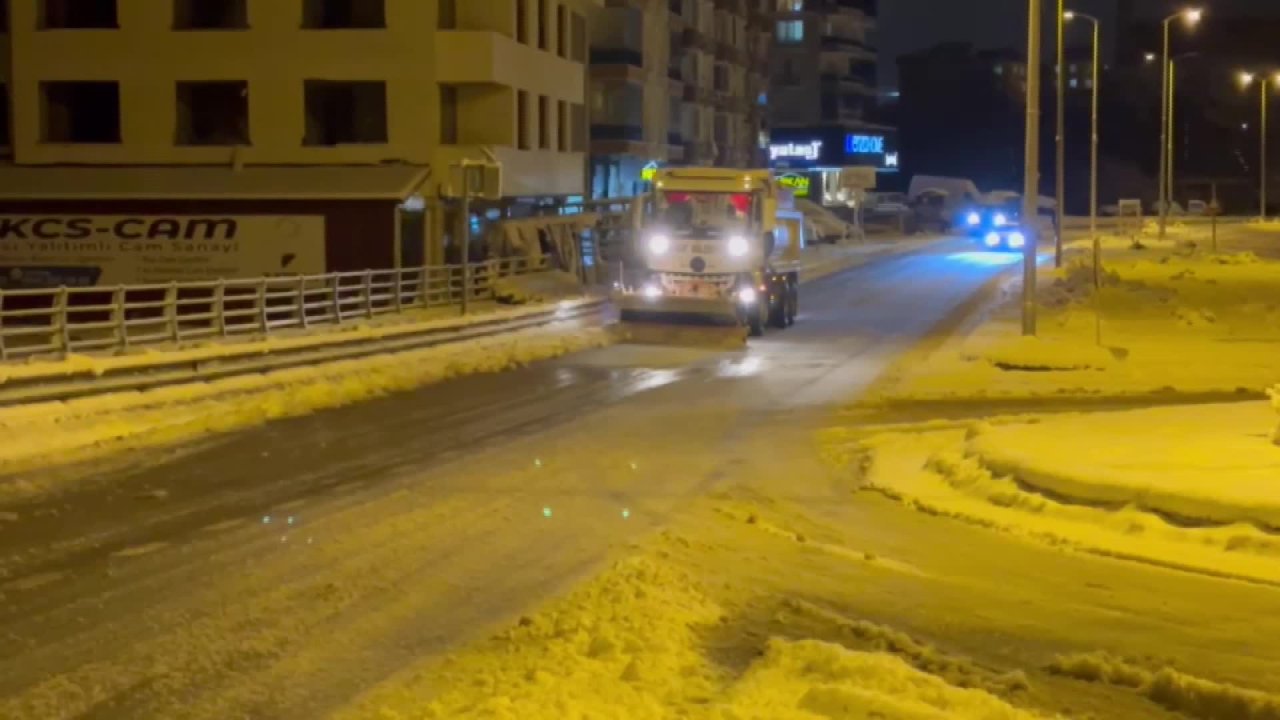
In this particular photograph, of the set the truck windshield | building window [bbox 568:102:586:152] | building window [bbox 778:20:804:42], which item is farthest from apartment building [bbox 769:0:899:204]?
the truck windshield

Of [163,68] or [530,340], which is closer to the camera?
[530,340]

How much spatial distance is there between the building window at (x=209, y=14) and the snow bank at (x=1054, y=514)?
114ft

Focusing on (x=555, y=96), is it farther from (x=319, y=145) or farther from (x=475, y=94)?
(x=319, y=145)

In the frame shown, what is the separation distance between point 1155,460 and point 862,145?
122196 millimetres

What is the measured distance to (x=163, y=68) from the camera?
157 feet

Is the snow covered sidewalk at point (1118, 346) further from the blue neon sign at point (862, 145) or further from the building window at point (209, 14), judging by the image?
the blue neon sign at point (862, 145)

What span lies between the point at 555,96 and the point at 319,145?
32.1ft

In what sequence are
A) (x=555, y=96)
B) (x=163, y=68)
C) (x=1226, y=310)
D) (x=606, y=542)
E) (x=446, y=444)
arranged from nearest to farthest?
1. (x=606, y=542)
2. (x=446, y=444)
3. (x=1226, y=310)
4. (x=163, y=68)
5. (x=555, y=96)

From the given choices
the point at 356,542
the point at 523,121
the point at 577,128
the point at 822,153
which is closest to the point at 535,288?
the point at 523,121

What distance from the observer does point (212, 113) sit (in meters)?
48.8

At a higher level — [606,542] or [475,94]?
[475,94]

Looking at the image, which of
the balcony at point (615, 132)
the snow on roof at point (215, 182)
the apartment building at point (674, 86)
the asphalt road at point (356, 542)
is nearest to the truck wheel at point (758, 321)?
the asphalt road at point (356, 542)

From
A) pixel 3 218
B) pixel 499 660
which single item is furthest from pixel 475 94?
pixel 499 660

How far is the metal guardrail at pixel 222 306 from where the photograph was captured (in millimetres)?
23938
